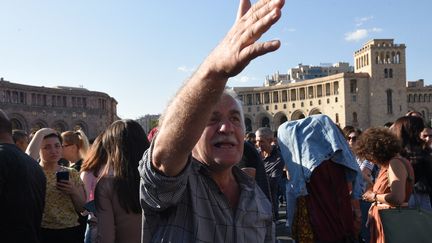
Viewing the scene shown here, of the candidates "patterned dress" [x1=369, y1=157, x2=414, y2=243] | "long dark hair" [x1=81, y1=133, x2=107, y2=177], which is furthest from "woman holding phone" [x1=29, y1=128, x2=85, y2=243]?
"patterned dress" [x1=369, y1=157, x2=414, y2=243]

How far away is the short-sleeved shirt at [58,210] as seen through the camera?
407 cm

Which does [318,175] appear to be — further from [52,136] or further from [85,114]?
[85,114]

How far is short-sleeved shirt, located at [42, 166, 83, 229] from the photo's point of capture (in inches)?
160

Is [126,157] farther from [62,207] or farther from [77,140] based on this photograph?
[77,140]

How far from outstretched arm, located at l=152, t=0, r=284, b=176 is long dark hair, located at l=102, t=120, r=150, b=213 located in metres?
1.61

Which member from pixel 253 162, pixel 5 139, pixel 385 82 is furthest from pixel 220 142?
pixel 385 82

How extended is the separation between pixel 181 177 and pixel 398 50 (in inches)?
2927

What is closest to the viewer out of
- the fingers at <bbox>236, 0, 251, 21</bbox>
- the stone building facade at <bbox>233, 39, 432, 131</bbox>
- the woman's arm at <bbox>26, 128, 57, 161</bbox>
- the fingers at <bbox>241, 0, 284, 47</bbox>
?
the fingers at <bbox>241, 0, 284, 47</bbox>

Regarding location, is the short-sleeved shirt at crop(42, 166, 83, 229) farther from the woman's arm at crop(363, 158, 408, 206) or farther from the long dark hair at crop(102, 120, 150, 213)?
the woman's arm at crop(363, 158, 408, 206)

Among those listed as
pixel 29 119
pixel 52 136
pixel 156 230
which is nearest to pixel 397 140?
pixel 156 230

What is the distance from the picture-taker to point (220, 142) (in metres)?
1.93

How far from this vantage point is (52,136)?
192 inches

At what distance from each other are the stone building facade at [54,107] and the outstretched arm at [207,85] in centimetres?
4541

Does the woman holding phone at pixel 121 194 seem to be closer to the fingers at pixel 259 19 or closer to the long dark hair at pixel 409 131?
the fingers at pixel 259 19
